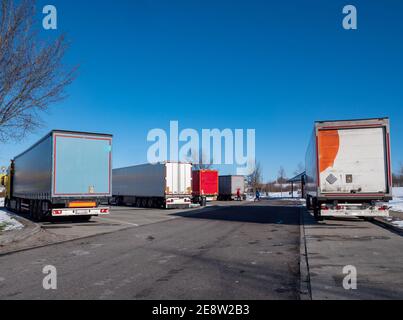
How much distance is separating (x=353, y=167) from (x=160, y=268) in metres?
9.66

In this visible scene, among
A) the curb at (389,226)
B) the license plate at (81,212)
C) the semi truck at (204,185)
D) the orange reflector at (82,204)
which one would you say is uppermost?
the semi truck at (204,185)

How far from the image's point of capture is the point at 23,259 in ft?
27.9

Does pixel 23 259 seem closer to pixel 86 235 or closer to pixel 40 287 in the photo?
pixel 40 287

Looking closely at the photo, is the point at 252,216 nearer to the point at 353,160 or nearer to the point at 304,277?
the point at 353,160

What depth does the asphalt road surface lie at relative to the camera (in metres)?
5.57

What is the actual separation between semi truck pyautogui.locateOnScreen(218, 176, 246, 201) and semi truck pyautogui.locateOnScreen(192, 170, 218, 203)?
13364 mm

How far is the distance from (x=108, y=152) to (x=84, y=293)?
464 inches

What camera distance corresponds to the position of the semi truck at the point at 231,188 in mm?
Result: 51812

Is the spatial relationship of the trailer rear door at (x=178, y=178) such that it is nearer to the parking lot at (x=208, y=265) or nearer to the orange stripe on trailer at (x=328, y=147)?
the orange stripe on trailer at (x=328, y=147)

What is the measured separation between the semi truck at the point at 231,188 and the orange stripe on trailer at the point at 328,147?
122ft

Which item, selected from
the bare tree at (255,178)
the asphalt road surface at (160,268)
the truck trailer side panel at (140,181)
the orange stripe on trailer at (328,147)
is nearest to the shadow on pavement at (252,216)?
the orange stripe on trailer at (328,147)

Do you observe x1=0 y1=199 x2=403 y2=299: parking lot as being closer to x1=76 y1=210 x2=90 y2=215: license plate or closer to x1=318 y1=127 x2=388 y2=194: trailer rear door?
x1=318 y1=127 x2=388 y2=194: trailer rear door

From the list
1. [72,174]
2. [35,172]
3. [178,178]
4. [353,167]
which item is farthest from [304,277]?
[178,178]
